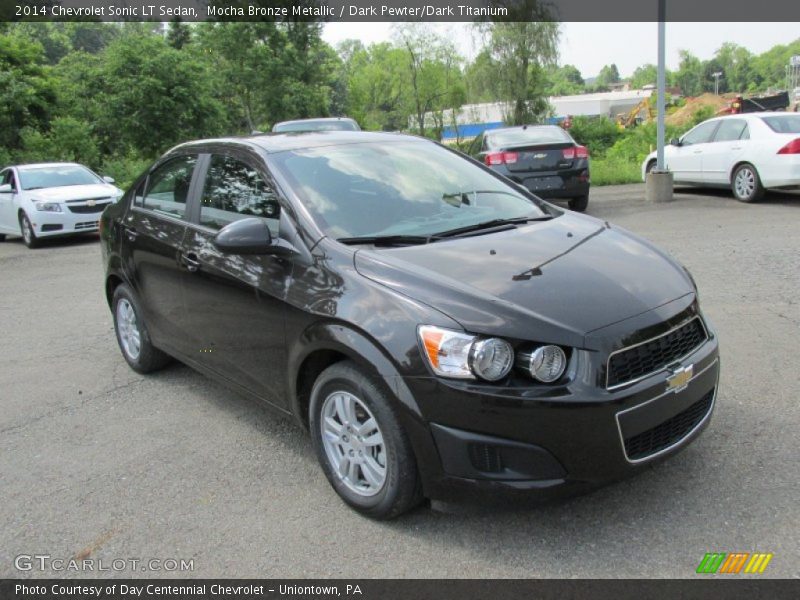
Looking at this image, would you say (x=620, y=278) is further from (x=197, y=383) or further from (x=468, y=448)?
(x=197, y=383)

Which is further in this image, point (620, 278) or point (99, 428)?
point (99, 428)

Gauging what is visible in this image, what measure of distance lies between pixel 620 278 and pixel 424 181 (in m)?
1.38

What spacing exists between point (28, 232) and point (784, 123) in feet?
44.6

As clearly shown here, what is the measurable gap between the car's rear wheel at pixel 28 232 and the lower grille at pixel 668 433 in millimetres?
12757

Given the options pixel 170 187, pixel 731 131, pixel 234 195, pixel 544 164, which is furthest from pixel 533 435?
pixel 731 131

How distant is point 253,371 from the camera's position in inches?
152

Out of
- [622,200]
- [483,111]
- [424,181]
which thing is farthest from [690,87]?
[424,181]

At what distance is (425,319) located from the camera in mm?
2893

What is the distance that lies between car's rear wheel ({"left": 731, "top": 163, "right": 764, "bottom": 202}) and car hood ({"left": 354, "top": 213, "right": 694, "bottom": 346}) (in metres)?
9.98

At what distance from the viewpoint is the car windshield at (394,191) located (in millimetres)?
3682

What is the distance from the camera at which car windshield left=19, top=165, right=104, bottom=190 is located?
13.7 m

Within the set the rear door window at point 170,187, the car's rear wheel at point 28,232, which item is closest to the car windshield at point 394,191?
the rear door window at point 170,187

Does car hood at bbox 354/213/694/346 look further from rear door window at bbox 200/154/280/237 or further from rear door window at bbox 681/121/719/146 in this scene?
rear door window at bbox 681/121/719/146

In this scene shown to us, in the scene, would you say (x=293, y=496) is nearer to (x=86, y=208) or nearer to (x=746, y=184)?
(x=86, y=208)
